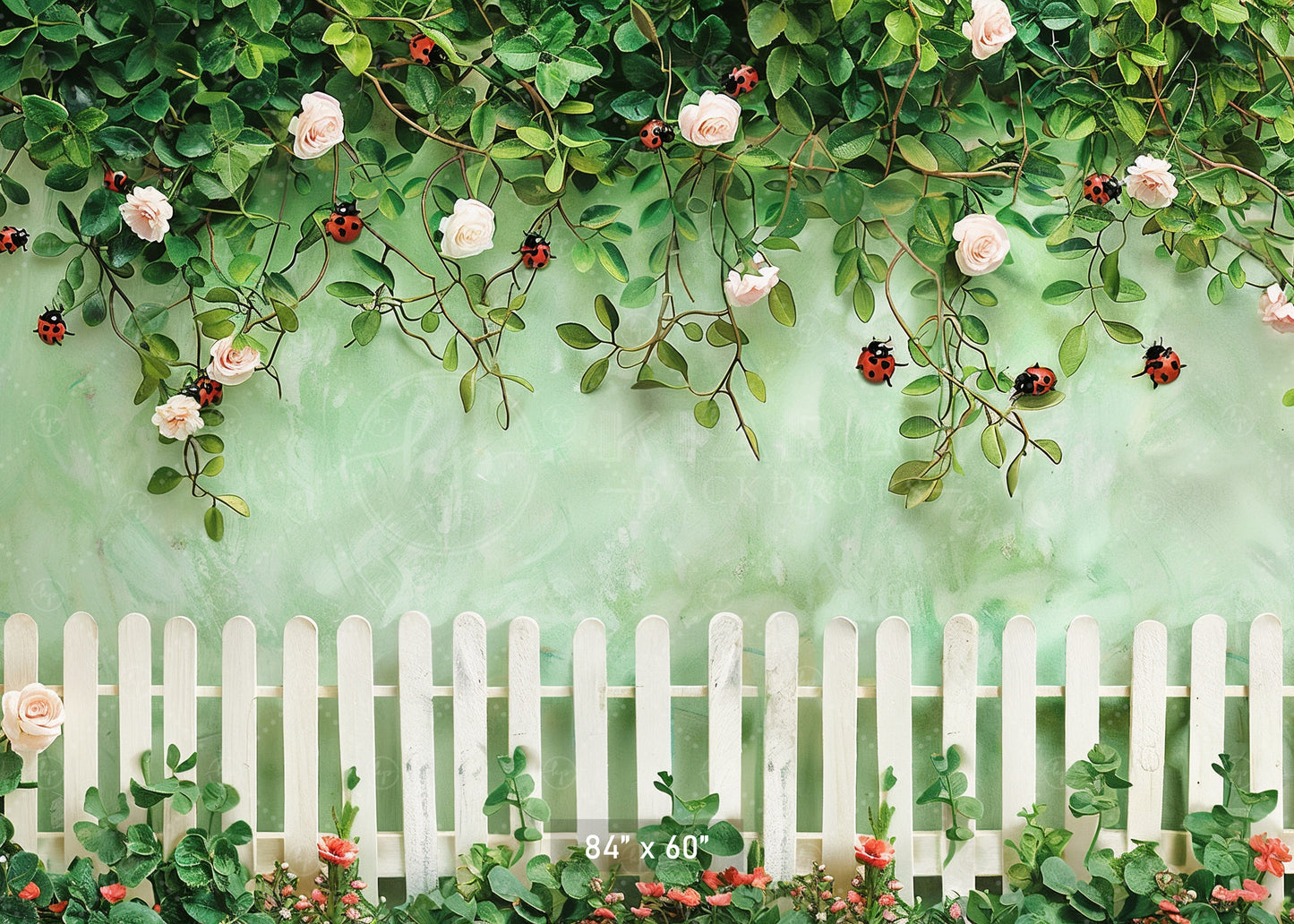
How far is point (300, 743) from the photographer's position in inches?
77.6

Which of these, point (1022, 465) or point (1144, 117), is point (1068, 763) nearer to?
point (1022, 465)

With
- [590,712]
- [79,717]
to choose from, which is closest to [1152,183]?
[590,712]

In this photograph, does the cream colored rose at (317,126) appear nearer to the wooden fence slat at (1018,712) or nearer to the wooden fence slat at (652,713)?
the wooden fence slat at (652,713)

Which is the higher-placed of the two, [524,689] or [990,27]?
[990,27]

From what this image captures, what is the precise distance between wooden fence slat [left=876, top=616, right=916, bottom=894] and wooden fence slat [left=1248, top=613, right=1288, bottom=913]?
82cm

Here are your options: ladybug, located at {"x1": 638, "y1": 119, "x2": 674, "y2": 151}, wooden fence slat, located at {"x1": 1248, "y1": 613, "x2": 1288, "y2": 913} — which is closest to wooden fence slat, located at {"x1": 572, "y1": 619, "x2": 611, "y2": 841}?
ladybug, located at {"x1": 638, "y1": 119, "x2": 674, "y2": 151}

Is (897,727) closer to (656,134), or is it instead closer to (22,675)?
(656,134)

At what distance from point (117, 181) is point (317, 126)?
52 centimetres

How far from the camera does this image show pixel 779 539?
2.11 metres

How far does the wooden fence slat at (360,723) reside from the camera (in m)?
1.97

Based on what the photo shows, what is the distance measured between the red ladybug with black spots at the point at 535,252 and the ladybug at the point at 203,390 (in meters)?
0.80

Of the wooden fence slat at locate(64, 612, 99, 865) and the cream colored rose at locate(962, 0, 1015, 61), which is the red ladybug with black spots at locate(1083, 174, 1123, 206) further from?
the wooden fence slat at locate(64, 612, 99, 865)

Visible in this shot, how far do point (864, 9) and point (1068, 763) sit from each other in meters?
1.79

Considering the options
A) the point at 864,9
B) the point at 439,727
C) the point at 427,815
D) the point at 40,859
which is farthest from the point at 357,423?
the point at 864,9
